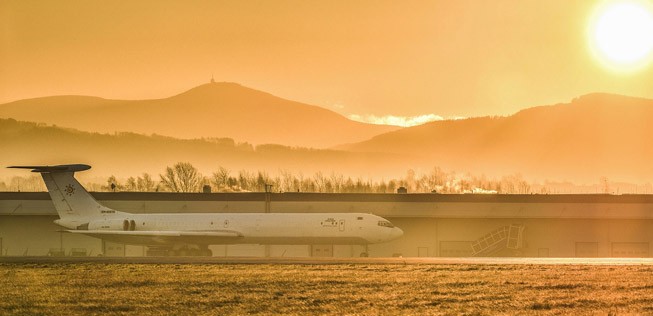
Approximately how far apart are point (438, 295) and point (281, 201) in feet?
191

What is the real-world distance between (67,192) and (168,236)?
9.93 metres

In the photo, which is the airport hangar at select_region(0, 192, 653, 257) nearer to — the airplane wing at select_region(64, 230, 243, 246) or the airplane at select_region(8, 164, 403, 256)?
the airplane at select_region(8, 164, 403, 256)

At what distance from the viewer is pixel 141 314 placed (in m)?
36.0

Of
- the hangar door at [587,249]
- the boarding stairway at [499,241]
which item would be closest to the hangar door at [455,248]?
the boarding stairway at [499,241]

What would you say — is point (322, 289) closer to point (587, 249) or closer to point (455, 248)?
point (455, 248)

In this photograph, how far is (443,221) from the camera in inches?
3942

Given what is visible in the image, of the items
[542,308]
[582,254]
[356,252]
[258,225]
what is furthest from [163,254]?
[542,308]

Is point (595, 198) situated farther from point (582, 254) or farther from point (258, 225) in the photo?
point (258, 225)

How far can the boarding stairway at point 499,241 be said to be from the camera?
96625 mm

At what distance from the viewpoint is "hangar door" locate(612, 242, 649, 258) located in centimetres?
9838

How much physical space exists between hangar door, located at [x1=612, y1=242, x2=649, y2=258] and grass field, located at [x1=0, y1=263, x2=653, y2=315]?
109 feet

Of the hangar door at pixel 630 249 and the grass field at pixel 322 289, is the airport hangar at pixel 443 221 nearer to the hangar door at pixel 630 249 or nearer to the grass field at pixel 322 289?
the hangar door at pixel 630 249

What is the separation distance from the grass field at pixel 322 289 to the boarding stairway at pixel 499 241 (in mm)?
29614

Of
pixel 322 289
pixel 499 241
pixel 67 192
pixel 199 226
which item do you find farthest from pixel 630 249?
pixel 322 289
